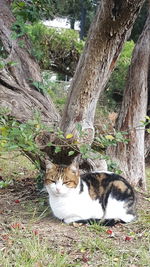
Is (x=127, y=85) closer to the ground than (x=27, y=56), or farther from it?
closer to the ground

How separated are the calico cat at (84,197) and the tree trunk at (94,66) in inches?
14.5

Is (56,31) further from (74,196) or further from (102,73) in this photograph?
(74,196)

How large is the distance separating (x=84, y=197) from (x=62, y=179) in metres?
0.26

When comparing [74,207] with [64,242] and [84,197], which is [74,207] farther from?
[64,242]

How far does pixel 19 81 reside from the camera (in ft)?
13.5

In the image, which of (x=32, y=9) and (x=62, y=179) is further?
(x=32, y=9)

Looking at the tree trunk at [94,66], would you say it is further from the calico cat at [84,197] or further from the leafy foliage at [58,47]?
the leafy foliage at [58,47]

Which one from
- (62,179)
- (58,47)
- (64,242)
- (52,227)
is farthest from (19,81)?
(58,47)

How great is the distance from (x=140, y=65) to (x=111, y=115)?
250cm

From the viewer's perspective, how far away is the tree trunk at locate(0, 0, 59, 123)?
3.84 metres

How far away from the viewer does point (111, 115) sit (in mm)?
7039

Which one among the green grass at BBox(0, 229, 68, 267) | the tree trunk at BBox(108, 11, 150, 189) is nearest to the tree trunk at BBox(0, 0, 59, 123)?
the tree trunk at BBox(108, 11, 150, 189)

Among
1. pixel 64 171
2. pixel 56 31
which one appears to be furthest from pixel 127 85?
pixel 56 31

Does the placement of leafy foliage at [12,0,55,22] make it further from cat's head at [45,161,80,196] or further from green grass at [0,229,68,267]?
green grass at [0,229,68,267]
